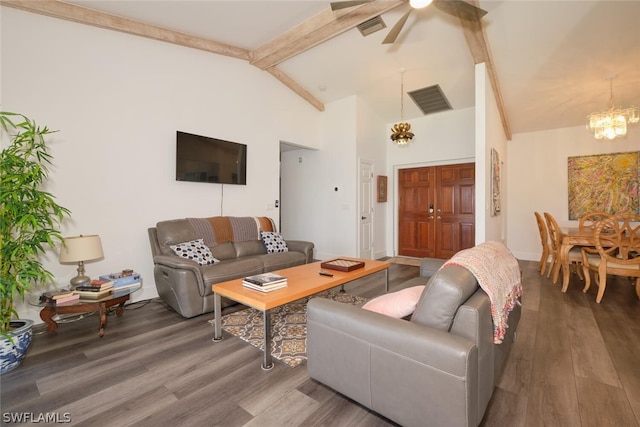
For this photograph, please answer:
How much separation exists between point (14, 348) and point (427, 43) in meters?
5.17

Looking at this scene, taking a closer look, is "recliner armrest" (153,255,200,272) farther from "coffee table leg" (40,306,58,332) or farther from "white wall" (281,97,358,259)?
"white wall" (281,97,358,259)

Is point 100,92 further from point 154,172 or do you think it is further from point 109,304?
point 109,304

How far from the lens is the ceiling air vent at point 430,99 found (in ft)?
16.8

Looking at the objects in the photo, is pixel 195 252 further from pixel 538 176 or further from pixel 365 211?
pixel 538 176

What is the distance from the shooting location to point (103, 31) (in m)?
3.17

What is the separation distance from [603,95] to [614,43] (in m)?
1.49

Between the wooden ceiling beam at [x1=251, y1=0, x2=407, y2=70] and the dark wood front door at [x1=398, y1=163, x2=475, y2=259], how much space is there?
360cm

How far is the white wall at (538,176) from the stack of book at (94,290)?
6.90 meters

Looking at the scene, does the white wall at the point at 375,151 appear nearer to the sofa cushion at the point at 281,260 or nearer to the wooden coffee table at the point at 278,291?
the sofa cushion at the point at 281,260

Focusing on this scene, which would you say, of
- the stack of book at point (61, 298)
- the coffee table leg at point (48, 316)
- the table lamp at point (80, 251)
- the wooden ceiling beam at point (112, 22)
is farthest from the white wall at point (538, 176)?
the coffee table leg at point (48, 316)

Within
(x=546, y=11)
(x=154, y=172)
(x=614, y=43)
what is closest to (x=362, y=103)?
(x=546, y=11)

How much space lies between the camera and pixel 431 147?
19.7 feet

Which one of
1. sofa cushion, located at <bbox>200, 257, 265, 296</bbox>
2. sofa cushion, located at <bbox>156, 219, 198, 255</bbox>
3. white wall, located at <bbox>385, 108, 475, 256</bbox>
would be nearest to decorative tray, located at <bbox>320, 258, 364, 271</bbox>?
sofa cushion, located at <bbox>200, 257, 265, 296</bbox>

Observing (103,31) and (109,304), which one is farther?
(103,31)
